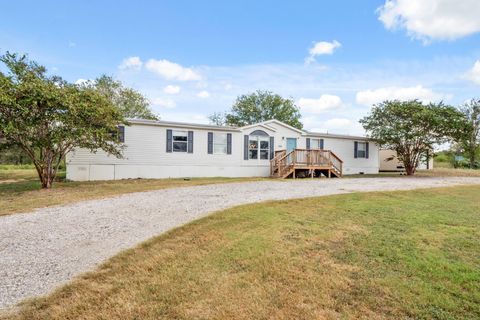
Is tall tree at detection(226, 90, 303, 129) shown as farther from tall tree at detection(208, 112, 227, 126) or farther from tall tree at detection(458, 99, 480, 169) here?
tall tree at detection(458, 99, 480, 169)

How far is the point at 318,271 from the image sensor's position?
330 centimetres

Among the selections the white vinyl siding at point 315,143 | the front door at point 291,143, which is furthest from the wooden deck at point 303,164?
the white vinyl siding at point 315,143

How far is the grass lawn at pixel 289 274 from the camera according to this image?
2.56 m

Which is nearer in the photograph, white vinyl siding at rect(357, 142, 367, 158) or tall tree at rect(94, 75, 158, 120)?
white vinyl siding at rect(357, 142, 367, 158)

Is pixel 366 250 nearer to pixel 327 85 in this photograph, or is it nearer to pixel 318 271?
pixel 318 271

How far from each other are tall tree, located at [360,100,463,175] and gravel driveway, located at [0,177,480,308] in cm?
1247

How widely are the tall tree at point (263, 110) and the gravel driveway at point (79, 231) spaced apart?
2755 cm

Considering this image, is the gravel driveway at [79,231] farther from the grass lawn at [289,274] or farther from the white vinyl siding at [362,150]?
the white vinyl siding at [362,150]

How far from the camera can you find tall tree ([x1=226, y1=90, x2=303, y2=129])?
3550 centimetres

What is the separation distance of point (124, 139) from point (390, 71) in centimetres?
1443

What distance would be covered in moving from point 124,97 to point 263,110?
15888 mm

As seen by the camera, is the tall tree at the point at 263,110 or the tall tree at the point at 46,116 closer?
the tall tree at the point at 46,116

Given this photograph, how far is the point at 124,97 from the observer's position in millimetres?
29750

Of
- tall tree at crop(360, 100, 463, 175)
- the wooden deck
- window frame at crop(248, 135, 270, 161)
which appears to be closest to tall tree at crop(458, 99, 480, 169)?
tall tree at crop(360, 100, 463, 175)
